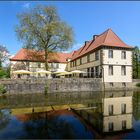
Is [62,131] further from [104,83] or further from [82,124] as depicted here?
[104,83]

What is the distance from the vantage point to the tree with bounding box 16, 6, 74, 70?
3238 centimetres

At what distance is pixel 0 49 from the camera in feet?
146

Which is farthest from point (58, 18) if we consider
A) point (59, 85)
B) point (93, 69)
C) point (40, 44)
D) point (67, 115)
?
point (67, 115)

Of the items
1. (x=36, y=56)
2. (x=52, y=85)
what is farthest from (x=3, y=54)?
(x=52, y=85)

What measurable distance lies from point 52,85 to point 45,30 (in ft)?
34.3

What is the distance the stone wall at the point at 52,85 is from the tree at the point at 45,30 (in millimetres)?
9002

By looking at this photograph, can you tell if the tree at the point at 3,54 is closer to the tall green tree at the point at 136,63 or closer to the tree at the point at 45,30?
the tree at the point at 45,30

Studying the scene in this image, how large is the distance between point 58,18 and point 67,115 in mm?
25309

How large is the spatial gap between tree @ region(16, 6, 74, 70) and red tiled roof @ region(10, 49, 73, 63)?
140 inches

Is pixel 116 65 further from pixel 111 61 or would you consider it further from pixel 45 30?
pixel 45 30

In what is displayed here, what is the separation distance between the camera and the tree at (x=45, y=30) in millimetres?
32375

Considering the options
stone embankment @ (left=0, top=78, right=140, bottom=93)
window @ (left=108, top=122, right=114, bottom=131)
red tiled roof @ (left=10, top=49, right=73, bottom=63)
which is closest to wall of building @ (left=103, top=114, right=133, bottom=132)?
window @ (left=108, top=122, right=114, bottom=131)

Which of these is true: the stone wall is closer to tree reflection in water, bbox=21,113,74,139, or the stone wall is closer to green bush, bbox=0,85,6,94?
green bush, bbox=0,85,6,94

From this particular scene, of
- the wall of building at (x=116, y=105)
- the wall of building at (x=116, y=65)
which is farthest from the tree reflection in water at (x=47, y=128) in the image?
the wall of building at (x=116, y=65)
